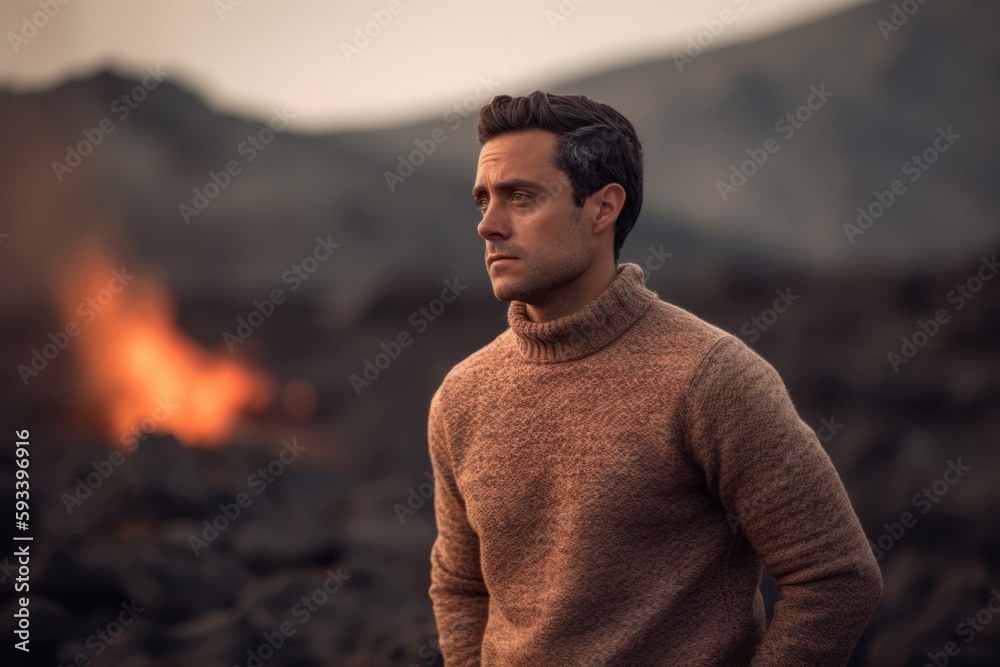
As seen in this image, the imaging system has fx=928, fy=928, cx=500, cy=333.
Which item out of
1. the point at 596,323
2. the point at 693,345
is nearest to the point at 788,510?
the point at 693,345

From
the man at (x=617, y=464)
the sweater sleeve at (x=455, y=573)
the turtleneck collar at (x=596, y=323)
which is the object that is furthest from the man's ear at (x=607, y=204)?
the sweater sleeve at (x=455, y=573)

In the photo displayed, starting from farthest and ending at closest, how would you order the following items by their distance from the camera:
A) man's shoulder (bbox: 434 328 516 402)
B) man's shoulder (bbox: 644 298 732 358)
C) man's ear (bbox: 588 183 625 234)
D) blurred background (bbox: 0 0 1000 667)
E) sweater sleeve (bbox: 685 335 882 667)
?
1. blurred background (bbox: 0 0 1000 667)
2. man's shoulder (bbox: 434 328 516 402)
3. man's ear (bbox: 588 183 625 234)
4. man's shoulder (bbox: 644 298 732 358)
5. sweater sleeve (bbox: 685 335 882 667)

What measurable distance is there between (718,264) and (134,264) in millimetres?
4712

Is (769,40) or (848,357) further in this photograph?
(769,40)

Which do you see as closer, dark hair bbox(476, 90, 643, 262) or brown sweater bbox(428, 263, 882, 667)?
brown sweater bbox(428, 263, 882, 667)

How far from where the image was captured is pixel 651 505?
180 centimetres

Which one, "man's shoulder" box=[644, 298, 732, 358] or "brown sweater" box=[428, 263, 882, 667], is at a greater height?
"man's shoulder" box=[644, 298, 732, 358]

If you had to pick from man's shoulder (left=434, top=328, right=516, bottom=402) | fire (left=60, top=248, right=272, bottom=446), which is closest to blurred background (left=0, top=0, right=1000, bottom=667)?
fire (left=60, top=248, right=272, bottom=446)

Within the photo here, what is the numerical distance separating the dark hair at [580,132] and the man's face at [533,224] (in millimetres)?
23

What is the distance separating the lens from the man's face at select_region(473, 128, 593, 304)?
190 cm

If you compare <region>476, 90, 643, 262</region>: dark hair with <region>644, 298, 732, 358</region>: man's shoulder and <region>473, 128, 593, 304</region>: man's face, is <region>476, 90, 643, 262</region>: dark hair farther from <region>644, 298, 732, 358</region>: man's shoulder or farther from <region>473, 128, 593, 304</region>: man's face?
<region>644, 298, 732, 358</region>: man's shoulder

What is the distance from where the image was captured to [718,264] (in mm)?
7219

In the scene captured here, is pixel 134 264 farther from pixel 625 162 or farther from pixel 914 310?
pixel 625 162

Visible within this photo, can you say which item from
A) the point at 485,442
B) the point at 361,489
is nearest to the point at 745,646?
the point at 485,442
